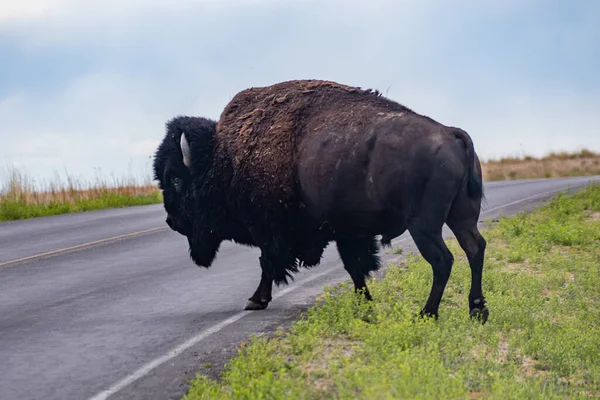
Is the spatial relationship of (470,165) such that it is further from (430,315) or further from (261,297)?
(261,297)

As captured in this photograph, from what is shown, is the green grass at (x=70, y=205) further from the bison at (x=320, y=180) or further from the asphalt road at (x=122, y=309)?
the bison at (x=320, y=180)

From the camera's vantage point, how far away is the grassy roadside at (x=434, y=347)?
21.0 ft

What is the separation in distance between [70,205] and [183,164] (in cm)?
1418

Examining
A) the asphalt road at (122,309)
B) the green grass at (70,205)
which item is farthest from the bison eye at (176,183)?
the green grass at (70,205)

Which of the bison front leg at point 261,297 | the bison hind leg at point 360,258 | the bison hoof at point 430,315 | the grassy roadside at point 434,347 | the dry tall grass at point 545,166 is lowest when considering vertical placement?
the grassy roadside at point 434,347

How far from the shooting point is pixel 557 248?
14.5 meters

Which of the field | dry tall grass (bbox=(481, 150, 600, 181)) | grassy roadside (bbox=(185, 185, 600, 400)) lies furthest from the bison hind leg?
dry tall grass (bbox=(481, 150, 600, 181))

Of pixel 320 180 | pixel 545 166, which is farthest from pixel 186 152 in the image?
pixel 545 166

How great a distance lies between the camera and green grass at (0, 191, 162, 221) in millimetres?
22266

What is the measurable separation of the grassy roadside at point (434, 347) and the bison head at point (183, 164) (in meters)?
1.84

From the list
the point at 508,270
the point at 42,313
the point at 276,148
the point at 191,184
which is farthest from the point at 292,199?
the point at 508,270

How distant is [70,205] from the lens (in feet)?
78.2

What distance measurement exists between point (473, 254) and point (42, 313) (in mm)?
4730

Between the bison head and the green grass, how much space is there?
40.6 feet
